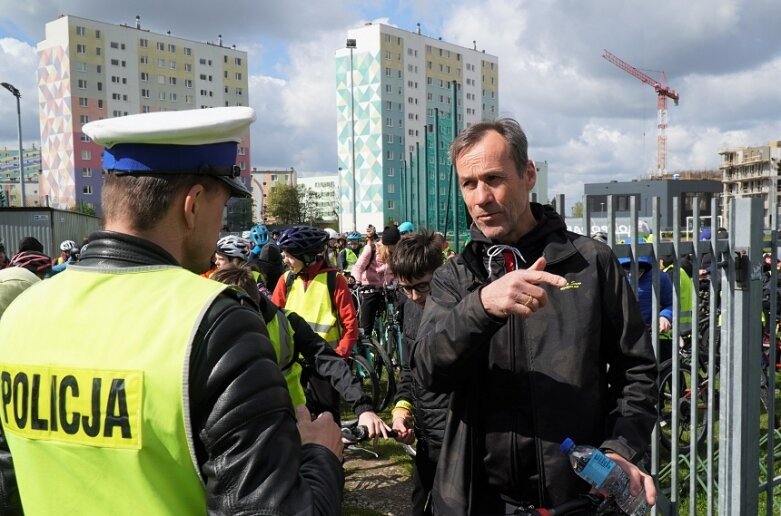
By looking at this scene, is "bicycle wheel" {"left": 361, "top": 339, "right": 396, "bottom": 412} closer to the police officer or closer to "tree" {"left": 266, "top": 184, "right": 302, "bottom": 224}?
the police officer

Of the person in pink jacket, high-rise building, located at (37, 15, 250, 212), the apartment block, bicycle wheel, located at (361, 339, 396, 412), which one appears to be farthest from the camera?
the apartment block

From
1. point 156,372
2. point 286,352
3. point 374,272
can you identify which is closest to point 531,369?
point 156,372

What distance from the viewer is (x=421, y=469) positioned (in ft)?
10.1

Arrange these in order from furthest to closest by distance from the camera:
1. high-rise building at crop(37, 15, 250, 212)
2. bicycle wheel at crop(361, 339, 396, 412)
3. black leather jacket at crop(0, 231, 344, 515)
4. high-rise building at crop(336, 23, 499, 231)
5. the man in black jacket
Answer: high-rise building at crop(37, 15, 250, 212) → high-rise building at crop(336, 23, 499, 231) → bicycle wheel at crop(361, 339, 396, 412) → the man in black jacket → black leather jacket at crop(0, 231, 344, 515)

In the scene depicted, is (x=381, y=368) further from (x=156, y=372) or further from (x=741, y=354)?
(x=156, y=372)

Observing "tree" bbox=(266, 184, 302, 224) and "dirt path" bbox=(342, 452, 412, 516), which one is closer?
"dirt path" bbox=(342, 452, 412, 516)

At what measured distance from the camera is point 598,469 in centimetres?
190

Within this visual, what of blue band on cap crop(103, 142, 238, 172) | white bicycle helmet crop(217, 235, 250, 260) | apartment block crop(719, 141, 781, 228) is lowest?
white bicycle helmet crop(217, 235, 250, 260)

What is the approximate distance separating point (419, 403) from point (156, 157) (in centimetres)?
189

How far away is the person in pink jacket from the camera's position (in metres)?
9.26

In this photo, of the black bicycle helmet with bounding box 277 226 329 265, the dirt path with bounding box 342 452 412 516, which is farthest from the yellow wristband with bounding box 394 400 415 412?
the black bicycle helmet with bounding box 277 226 329 265

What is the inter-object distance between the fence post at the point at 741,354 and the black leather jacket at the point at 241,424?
2617mm

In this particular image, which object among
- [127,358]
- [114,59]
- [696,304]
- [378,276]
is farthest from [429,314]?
[114,59]

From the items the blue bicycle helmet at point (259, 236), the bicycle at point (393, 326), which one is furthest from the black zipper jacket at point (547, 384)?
the blue bicycle helmet at point (259, 236)
